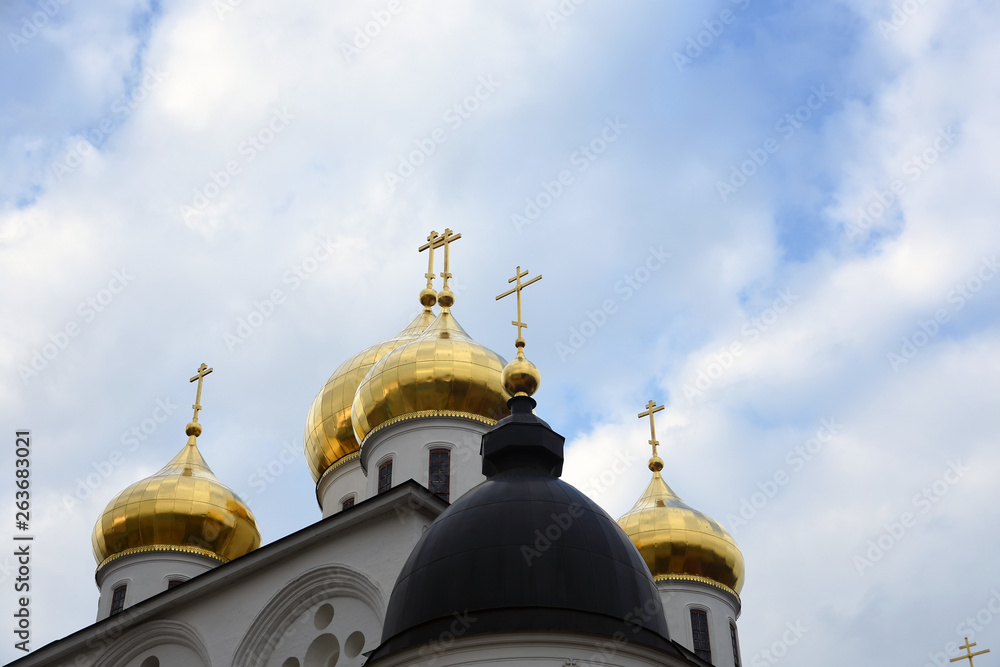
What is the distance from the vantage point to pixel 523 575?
10852 mm

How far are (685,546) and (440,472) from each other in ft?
14.9

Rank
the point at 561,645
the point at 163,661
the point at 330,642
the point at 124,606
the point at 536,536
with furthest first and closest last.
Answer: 1. the point at 124,606
2. the point at 163,661
3. the point at 330,642
4. the point at 536,536
5. the point at 561,645

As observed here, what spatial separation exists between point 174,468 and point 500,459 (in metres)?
8.79

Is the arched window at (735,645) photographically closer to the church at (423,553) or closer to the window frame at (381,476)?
the church at (423,553)

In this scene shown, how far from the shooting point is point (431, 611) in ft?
35.7

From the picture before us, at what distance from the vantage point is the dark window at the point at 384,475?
17.3 meters

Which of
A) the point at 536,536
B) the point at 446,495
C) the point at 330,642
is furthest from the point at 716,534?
the point at 536,536

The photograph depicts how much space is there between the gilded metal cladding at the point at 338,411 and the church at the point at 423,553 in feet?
0.11

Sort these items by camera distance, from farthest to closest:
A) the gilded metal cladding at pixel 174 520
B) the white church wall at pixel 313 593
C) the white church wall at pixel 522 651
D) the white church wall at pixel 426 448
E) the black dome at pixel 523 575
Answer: the gilded metal cladding at pixel 174 520 < the white church wall at pixel 426 448 < the white church wall at pixel 313 593 < the black dome at pixel 523 575 < the white church wall at pixel 522 651

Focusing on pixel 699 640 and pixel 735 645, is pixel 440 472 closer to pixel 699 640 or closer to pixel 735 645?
pixel 699 640

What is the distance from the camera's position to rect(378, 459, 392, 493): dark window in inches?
683

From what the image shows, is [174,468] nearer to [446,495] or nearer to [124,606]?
[124,606]

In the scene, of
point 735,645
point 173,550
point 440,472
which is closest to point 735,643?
point 735,645

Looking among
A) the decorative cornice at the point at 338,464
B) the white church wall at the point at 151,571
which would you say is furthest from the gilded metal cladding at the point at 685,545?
the white church wall at the point at 151,571
